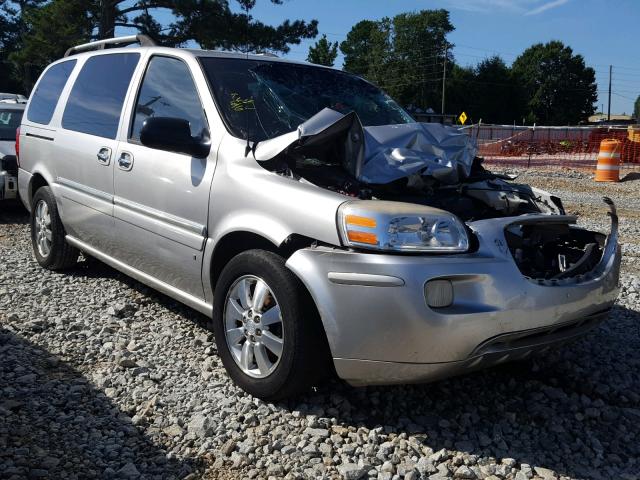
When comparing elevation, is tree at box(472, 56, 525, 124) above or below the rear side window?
above

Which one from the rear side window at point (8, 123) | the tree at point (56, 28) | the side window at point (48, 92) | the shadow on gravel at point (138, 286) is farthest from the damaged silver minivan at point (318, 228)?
the tree at point (56, 28)

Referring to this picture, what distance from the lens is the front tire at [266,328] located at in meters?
3.05

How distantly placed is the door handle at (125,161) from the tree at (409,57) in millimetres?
91656

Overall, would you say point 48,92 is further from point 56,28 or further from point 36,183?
point 56,28

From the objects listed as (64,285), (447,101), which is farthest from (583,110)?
(64,285)

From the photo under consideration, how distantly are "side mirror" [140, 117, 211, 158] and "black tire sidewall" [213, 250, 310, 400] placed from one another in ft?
2.41

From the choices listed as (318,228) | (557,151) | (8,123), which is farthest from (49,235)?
(557,151)

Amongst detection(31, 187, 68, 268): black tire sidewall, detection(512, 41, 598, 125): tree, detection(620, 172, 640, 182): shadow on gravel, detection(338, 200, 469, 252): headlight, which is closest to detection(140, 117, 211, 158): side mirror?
detection(338, 200, 469, 252): headlight

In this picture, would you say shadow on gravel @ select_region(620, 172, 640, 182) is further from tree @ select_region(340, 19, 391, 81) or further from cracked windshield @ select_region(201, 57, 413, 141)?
tree @ select_region(340, 19, 391, 81)

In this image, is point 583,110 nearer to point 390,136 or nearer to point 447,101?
point 447,101

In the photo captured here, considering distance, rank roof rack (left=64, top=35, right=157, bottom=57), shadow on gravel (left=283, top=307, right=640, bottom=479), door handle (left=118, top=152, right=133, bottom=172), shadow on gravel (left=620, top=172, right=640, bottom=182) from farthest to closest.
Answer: shadow on gravel (left=620, top=172, right=640, bottom=182)
roof rack (left=64, top=35, right=157, bottom=57)
door handle (left=118, top=152, right=133, bottom=172)
shadow on gravel (left=283, top=307, right=640, bottom=479)

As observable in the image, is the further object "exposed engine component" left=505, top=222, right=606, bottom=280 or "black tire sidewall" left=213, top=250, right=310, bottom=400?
"exposed engine component" left=505, top=222, right=606, bottom=280

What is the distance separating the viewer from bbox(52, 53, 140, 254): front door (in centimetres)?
459

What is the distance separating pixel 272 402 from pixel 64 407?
1.05 m
